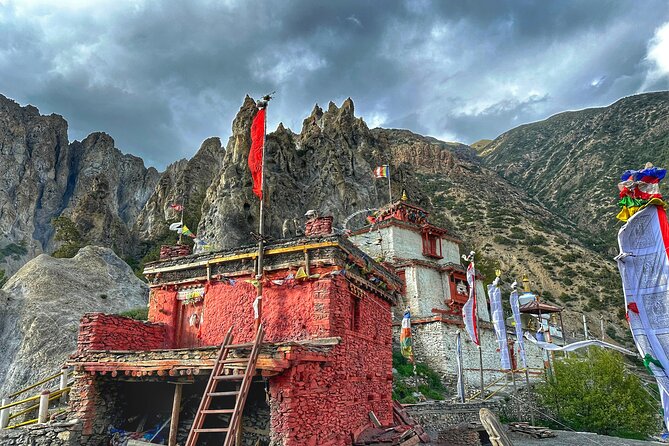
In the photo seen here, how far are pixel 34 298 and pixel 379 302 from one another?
82.8 feet

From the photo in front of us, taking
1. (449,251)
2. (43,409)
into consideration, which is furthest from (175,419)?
(449,251)

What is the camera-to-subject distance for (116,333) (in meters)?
14.5

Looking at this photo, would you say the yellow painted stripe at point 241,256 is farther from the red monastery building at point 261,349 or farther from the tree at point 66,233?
the tree at point 66,233

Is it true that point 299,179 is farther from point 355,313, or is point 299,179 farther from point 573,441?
point 355,313

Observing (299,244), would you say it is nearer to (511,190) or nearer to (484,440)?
(484,440)

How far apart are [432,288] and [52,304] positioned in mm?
28774

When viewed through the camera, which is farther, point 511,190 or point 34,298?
point 511,190

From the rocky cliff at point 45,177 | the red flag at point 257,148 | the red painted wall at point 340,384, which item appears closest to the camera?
the red painted wall at point 340,384

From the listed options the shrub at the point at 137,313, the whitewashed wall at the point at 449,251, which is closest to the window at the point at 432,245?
the whitewashed wall at the point at 449,251

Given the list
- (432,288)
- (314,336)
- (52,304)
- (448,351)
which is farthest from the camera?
(432,288)

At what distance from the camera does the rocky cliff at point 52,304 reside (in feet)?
82.5

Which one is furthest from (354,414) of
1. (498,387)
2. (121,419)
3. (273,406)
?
(498,387)

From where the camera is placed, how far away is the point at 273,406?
10.8 m

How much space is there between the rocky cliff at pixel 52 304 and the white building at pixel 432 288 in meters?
21.0
